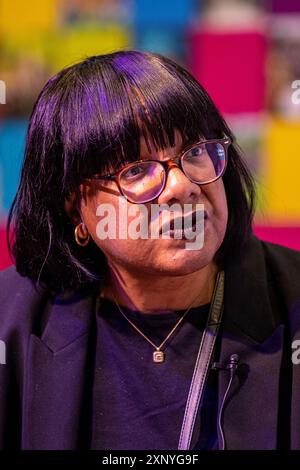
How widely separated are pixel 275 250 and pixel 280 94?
1806 millimetres

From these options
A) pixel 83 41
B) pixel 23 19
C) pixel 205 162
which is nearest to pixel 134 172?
pixel 205 162

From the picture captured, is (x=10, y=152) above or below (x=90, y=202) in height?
above

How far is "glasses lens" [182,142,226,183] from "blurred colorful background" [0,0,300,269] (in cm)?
177

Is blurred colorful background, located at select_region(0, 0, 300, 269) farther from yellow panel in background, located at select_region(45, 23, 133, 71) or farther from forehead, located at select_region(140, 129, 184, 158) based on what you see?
forehead, located at select_region(140, 129, 184, 158)

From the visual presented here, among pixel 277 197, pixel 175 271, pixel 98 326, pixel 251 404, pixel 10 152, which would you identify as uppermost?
pixel 10 152

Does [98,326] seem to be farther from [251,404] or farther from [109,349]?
[251,404]

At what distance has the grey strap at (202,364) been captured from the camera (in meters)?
1.36

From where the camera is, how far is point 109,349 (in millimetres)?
1465

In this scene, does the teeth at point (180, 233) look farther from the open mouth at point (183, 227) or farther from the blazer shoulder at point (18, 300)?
the blazer shoulder at point (18, 300)

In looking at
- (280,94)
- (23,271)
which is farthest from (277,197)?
(23,271)

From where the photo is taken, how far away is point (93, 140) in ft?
4.37

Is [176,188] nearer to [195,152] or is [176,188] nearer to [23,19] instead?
[195,152]

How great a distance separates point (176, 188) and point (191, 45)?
6.84 feet

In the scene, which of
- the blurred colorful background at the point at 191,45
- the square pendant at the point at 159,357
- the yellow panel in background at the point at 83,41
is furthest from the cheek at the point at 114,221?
the yellow panel in background at the point at 83,41
